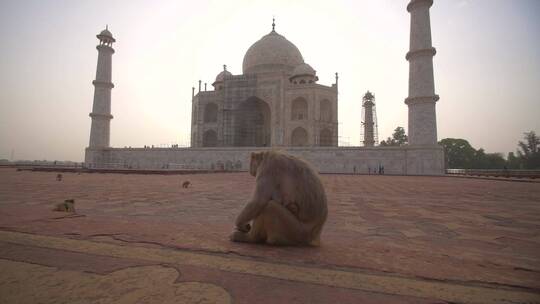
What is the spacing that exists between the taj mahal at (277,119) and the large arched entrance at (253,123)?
0.09 m

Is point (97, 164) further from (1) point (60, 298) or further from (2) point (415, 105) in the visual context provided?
(1) point (60, 298)

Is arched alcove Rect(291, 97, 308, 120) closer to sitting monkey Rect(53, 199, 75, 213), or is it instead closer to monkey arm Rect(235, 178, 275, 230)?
sitting monkey Rect(53, 199, 75, 213)

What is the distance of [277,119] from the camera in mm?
26484

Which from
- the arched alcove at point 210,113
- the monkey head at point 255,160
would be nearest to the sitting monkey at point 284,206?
the monkey head at point 255,160

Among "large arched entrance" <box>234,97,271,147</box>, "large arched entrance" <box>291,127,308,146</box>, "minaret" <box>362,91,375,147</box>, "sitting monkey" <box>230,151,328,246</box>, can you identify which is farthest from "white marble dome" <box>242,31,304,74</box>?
"sitting monkey" <box>230,151,328,246</box>

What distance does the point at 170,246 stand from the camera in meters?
1.69

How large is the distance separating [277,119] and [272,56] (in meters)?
7.51

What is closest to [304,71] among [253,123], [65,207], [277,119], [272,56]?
[272,56]

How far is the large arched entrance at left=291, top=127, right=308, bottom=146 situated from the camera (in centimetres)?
2733

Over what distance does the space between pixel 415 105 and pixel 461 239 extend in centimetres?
1856

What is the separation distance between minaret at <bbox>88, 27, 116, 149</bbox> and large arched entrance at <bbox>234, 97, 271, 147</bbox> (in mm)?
10473

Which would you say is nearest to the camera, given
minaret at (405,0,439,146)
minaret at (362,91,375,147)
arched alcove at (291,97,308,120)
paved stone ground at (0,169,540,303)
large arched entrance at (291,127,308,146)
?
paved stone ground at (0,169,540,303)

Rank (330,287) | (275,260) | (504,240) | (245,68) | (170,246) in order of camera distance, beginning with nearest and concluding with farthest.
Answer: (330,287) < (275,260) < (170,246) < (504,240) < (245,68)

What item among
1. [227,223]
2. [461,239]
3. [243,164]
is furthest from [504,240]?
[243,164]
